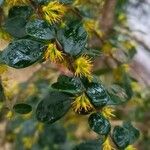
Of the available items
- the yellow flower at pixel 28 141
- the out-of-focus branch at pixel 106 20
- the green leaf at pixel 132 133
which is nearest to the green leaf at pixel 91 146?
the green leaf at pixel 132 133

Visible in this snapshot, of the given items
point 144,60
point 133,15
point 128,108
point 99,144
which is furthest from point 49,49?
point 144,60

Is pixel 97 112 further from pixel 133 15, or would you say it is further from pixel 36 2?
pixel 133 15

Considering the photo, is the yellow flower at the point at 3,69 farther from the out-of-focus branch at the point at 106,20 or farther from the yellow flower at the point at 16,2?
the out-of-focus branch at the point at 106,20

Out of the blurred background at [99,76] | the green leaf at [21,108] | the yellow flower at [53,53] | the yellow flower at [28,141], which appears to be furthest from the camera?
the yellow flower at [28,141]

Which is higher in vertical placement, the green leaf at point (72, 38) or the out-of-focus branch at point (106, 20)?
the green leaf at point (72, 38)

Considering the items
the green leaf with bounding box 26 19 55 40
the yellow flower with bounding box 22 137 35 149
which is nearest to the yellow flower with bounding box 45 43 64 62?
the green leaf with bounding box 26 19 55 40

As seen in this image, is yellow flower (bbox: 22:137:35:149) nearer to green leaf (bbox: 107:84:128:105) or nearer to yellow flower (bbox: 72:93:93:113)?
Answer: green leaf (bbox: 107:84:128:105)
